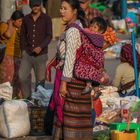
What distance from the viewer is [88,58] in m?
8.02

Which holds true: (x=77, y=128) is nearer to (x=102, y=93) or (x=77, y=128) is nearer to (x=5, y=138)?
(x=5, y=138)

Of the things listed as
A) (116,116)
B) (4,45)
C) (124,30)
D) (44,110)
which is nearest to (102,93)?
(116,116)

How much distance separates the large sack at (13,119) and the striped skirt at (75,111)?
44.4 inches

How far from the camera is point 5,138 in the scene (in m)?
9.21

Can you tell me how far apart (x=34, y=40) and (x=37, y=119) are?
6.84 feet

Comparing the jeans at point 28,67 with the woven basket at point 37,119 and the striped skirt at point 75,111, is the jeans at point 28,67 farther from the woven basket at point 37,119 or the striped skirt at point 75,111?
the striped skirt at point 75,111

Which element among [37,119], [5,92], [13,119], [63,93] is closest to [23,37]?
[5,92]

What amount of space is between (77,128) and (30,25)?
350 cm

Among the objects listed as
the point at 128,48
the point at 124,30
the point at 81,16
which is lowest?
the point at 124,30

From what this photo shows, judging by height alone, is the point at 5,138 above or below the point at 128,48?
below

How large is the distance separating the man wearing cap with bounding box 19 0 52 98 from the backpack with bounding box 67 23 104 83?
129 inches

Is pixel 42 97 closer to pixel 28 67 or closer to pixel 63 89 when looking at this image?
pixel 28 67

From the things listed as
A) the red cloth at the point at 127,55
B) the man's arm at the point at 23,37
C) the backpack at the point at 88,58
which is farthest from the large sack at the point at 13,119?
the man's arm at the point at 23,37

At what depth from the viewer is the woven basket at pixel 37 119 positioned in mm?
9500
